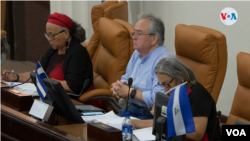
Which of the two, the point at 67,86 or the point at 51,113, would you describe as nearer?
the point at 51,113

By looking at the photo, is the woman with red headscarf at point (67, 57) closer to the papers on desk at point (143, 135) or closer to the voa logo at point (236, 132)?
the papers on desk at point (143, 135)

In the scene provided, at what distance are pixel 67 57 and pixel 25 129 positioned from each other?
104 cm

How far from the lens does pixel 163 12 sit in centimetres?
396

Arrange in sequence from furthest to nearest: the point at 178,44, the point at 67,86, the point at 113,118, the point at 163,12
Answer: the point at 163,12 → the point at 67,86 → the point at 178,44 → the point at 113,118

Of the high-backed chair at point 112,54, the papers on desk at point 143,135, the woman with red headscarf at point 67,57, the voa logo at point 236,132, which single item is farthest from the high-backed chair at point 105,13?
the voa logo at point 236,132

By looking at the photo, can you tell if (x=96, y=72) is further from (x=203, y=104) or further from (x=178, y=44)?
(x=203, y=104)

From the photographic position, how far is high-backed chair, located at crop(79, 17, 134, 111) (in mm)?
2457

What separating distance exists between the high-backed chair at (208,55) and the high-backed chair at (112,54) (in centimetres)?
64

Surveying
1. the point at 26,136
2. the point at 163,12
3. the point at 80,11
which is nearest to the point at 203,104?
the point at 26,136

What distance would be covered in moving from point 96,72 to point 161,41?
39.4 inches

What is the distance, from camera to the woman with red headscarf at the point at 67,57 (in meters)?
2.41

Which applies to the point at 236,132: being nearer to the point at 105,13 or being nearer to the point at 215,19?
the point at 105,13

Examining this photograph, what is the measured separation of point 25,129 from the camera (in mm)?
1508

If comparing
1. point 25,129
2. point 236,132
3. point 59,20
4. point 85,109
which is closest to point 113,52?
point 59,20
